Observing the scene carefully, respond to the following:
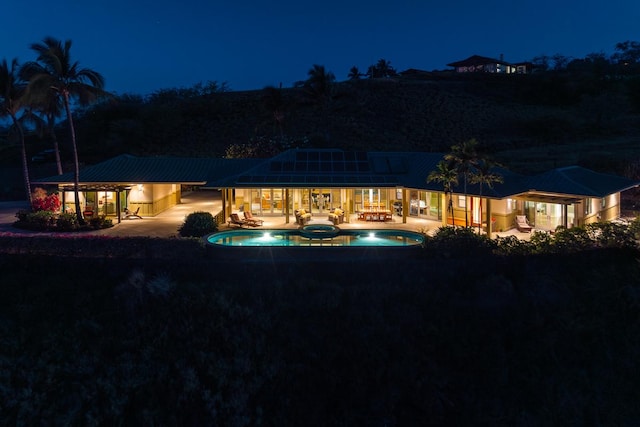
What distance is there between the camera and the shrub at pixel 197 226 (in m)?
21.0

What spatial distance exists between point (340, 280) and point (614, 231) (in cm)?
985

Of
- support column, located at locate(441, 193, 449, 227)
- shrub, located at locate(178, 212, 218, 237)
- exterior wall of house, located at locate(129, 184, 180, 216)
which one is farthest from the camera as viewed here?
exterior wall of house, located at locate(129, 184, 180, 216)

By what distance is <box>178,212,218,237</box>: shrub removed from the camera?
2105cm

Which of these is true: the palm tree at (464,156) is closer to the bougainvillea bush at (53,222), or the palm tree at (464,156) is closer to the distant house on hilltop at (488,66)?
the bougainvillea bush at (53,222)

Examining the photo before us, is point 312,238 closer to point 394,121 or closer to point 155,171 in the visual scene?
point 155,171

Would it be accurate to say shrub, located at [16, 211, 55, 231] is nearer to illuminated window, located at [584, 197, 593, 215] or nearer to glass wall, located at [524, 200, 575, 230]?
glass wall, located at [524, 200, 575, 230]

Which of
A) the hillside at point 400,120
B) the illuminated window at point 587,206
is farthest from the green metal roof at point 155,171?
the illuminated window at point 587,206

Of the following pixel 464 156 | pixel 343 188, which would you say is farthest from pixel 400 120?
pixel 464 156

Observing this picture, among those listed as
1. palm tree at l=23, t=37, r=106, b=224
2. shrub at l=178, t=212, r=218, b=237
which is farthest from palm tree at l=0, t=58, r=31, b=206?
shrub at l=178, t=212, r=218, b=237

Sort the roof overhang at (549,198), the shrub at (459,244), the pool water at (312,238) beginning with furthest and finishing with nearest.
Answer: the roof overhang at (549,198) → the pool water at (312,238) → the shrub at (459,244)

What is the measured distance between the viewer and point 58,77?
21.5m

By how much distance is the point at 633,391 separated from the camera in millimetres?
11750

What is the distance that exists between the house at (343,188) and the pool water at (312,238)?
13.9 ft

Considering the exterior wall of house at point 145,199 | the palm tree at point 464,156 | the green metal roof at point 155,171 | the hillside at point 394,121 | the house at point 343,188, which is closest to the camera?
the palm tree at point 464,156
